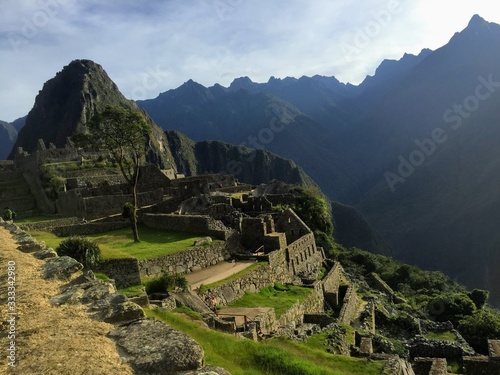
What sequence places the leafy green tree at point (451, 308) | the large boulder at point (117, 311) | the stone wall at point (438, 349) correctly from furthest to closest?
1. the leafy green tree at point (451, 308)
2. the stone wall at point (438, 349)
3. the large boulder at point (117, 311)

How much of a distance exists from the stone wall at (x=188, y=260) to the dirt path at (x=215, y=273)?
0.37 m

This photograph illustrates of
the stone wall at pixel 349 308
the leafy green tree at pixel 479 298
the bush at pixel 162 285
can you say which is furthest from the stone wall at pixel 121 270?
the leafy green tree at pixel 479 298

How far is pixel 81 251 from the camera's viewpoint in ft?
43.5

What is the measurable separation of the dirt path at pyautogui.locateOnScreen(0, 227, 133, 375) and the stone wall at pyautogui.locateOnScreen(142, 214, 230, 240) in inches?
606

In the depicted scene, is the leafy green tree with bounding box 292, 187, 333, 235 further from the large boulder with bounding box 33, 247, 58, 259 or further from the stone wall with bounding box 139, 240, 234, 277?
the large boulder with bounding box 33, 247, 58, 259

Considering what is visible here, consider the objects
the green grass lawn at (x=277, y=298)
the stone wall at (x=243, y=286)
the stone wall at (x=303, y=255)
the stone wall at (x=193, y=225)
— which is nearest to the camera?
the stone wall at (x=243, y=286)

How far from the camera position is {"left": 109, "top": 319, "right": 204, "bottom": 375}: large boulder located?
441 cm

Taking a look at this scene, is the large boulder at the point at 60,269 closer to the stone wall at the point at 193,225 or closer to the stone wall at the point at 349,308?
the stone wall at the point at 193,225

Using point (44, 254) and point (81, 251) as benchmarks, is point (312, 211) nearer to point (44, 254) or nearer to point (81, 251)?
point (81, 251)

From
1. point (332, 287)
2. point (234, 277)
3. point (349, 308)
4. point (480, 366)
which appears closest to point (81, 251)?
point (234, 277)

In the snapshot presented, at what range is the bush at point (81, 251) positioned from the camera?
43.1 ft

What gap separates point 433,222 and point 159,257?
120 meters

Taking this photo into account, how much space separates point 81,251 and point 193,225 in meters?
10.9

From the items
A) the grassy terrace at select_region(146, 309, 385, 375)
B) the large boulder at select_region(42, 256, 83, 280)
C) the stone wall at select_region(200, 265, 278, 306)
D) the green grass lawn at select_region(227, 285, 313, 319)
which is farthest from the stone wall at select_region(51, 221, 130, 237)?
A: the grassy terrace at select_region(146, 309, 385, 375)
